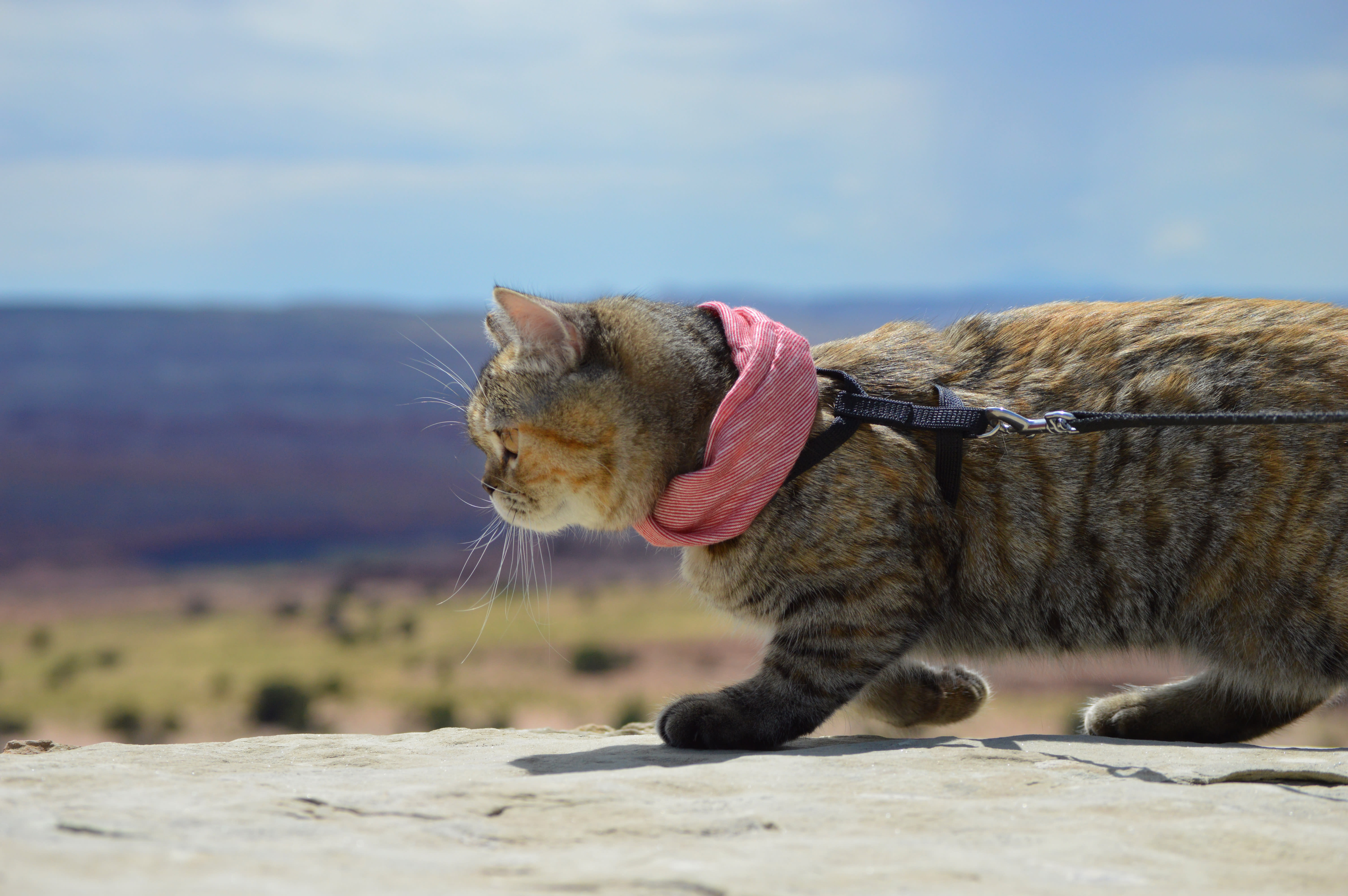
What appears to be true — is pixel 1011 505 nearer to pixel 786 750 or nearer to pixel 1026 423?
pixel 1026 423

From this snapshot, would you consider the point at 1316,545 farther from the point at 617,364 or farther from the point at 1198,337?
the point at 617,364

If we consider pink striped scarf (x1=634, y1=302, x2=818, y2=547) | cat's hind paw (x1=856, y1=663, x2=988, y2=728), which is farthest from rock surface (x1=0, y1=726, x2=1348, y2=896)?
cat's hind paw (x1=856, y1=663, x2=988, y2=728)

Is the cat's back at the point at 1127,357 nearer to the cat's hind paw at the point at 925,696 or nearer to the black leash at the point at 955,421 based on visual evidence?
the black leash at the point at 955,421

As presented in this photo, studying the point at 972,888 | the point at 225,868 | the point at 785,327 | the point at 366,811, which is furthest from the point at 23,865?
the point at 785,327

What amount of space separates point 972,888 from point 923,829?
0.37m

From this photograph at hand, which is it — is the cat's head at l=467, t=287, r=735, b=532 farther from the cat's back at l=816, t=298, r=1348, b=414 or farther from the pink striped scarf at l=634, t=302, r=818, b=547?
the cat's back at l=816, t=298, r=1348, b=414

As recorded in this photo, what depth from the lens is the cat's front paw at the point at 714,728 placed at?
10.5 feet

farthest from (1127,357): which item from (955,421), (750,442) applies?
(750,442)

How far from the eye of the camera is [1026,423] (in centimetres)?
314

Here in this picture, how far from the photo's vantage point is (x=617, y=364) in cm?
364

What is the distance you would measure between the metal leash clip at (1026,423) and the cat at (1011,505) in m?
0.32

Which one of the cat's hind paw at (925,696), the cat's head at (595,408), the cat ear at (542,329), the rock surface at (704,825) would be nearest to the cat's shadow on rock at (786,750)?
the rock surface at (704,825)

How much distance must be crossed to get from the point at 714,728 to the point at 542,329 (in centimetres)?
141

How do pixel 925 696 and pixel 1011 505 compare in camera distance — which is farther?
pixel 925 696
